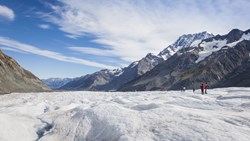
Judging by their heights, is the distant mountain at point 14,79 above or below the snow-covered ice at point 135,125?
above

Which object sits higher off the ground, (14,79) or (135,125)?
(14,79)

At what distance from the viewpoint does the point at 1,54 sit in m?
187

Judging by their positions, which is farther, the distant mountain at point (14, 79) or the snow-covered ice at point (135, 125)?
the distant mountain at point (14, 79)

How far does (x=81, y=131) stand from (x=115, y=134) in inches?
128

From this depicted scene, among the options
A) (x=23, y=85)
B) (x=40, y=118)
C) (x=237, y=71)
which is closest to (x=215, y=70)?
(x=237, y=71)

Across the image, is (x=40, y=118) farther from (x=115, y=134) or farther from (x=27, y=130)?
(x=115, y=134)

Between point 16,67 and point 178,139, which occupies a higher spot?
point 16,67

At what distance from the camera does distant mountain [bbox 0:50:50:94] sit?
156 meters

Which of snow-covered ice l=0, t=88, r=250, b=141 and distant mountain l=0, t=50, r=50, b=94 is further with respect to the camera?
distant mountain l=0, t=50, r=50, b=94

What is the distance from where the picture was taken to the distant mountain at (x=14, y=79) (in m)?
156

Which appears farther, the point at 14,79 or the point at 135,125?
the point at 14,79

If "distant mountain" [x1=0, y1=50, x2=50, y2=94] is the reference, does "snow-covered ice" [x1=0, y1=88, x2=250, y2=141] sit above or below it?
below

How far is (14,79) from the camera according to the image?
17025cm

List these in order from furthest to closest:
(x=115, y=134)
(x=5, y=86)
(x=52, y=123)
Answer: (x=5, y=86)
(x=52, y=123)
(x=115, y=134)
